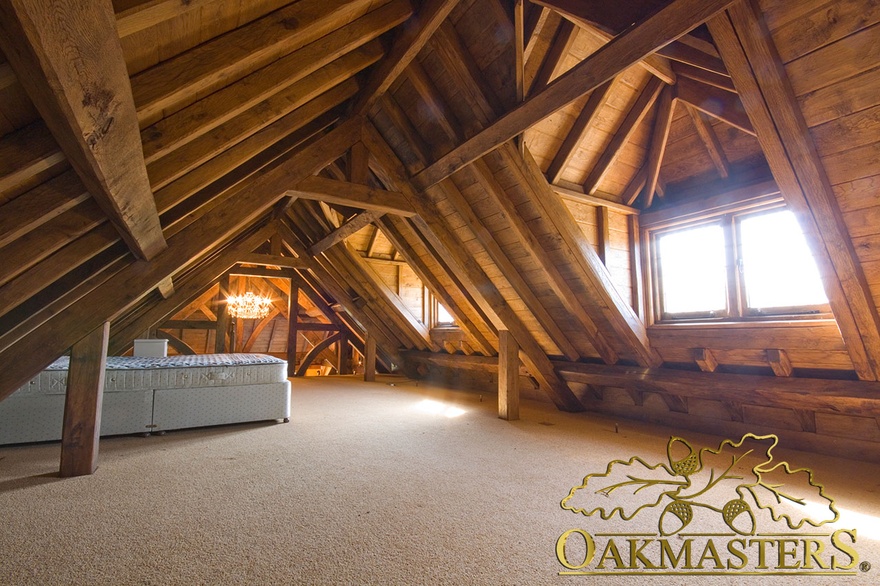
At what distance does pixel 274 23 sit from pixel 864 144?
2.87m

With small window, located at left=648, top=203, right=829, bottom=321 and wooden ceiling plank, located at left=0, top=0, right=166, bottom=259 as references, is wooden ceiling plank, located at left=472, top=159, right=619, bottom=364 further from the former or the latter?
wooden ceiling plank, located at left=0, top=0, right=166, bottom=259

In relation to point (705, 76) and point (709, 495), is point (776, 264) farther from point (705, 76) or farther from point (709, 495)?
point (709, 495)

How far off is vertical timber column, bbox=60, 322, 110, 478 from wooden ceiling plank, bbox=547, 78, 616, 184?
135 inches

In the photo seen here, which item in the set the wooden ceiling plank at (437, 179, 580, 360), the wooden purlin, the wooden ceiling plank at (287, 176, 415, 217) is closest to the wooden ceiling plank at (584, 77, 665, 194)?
the wooden ceiling plank at (437, 179, 580, 360)

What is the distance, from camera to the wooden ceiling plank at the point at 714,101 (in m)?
3.03

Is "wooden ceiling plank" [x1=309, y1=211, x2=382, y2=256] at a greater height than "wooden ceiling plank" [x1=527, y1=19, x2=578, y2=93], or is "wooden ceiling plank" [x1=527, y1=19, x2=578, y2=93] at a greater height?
"wooden ceiling plank" [x1=527, y1=19, x2=578, y2=93]

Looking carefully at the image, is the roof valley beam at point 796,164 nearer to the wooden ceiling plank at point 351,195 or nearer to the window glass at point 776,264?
the window glass at point 776,264

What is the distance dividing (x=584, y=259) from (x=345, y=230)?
10.5ft

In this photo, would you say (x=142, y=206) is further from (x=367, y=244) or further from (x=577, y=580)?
(x=367, y=244)

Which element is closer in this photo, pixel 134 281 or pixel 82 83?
pixel 82 83

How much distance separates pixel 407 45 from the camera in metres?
3.03

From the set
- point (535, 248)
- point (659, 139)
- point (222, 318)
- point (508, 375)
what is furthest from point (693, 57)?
point (222, 318)

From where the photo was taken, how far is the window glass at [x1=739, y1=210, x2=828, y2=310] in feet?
10.7

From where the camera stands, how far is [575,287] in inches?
153
